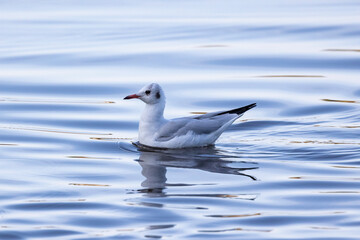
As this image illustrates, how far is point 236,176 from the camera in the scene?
10.6 meters

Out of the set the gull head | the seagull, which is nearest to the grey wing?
the seagull

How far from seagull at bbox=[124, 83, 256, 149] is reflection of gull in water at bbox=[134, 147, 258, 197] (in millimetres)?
136

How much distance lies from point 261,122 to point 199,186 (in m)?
3.88

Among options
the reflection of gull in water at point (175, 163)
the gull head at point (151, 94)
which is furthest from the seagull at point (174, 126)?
the reflection of gull in water at point (175, 163)

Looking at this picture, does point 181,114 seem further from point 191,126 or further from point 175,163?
point 175,163

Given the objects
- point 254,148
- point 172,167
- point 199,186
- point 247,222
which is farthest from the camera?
point 254,148

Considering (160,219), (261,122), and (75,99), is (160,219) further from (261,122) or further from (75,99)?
(75,99)

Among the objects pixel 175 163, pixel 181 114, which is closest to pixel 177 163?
pixel 175 163

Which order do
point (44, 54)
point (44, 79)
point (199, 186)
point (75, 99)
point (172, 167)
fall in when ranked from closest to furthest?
point (199, 186), point (172, 167), point (75, 99), point (44, 79), point (44, 54)

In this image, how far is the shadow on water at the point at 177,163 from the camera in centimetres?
1026

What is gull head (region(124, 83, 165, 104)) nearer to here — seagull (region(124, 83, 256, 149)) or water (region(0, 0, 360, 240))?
seagull (region(124, 83, 256, 149))

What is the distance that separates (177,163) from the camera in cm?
1161

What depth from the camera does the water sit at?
29.2ft

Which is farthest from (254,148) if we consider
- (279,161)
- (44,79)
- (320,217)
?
(44,79)
